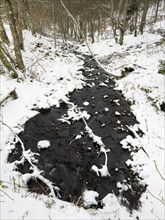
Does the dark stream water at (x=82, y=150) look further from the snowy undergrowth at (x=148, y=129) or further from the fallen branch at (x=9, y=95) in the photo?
the fallen branch at (x=9, y=95)

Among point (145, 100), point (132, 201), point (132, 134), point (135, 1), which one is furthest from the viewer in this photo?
point (135, 1)

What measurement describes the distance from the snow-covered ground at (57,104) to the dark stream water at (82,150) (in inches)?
8.7

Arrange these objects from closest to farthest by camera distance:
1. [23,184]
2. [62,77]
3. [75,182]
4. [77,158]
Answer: [23,184], [75,182], [77,158], [62,77]

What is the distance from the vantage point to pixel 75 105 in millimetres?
7297

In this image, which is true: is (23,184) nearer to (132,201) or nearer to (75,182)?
(75,182)

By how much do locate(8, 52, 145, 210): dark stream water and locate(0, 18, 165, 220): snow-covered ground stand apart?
0.73 feet

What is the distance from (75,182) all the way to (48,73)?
737cm

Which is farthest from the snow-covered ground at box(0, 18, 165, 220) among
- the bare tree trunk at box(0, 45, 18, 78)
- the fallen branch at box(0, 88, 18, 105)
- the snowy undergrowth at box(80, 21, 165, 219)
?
the bare tree trunk at box(0, 45, 18, 78)

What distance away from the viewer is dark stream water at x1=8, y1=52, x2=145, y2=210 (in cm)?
388

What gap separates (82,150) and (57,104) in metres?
2.86

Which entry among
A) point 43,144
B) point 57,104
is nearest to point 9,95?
point 57,104

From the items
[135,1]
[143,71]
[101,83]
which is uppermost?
[135,1]

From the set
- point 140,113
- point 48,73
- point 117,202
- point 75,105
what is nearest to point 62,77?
point 48,73

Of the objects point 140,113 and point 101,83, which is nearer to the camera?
point 140,113
